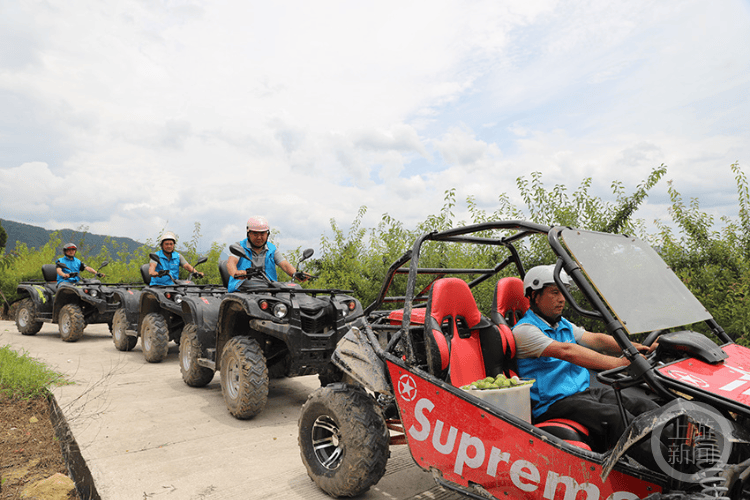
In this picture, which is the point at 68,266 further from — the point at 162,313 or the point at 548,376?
the point at 548,376

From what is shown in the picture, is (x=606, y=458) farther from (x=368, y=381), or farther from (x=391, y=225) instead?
(x=391, y=225)

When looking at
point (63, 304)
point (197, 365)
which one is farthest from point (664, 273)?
point (63, 304)

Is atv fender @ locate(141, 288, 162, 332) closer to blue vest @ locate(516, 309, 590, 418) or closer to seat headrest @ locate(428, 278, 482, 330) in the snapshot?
seat headrest @ locate(428, 278, 482, 330)

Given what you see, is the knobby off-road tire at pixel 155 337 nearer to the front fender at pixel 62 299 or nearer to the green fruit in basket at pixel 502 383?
the front fender at pixel 62 299

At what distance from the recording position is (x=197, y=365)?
5.92 m

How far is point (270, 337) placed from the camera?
5285 mm

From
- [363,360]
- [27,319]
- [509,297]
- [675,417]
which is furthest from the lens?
[27,319]

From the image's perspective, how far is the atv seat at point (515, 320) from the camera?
2451 millimetres

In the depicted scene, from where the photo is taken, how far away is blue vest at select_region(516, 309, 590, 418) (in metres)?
2.87

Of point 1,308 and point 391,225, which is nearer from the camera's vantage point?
point 391,225

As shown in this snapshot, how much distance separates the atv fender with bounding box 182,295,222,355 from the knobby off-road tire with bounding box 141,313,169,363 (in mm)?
1569

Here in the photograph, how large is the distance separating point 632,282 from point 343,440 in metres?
1.93

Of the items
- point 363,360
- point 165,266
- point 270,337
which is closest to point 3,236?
point 165,266

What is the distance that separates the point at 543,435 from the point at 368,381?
1205 millimetres
